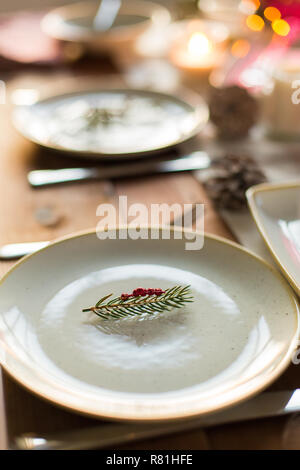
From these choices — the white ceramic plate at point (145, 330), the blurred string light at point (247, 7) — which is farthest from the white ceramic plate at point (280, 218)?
the blurred string light at point (247, 7)

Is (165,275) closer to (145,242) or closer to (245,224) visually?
(145,242)

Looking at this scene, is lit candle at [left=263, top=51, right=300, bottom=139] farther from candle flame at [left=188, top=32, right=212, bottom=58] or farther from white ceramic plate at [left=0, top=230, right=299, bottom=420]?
white ceramic plate at [left=0, top=230, right=299, bottom=420]

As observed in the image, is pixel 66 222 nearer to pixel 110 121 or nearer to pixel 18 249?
pixel 18 249

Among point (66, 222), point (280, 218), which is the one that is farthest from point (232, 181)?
point (66, 222)

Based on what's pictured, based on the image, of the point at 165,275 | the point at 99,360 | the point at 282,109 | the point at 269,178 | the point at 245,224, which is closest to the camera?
the point at 99,360

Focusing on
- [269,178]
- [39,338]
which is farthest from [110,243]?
[269,178]
